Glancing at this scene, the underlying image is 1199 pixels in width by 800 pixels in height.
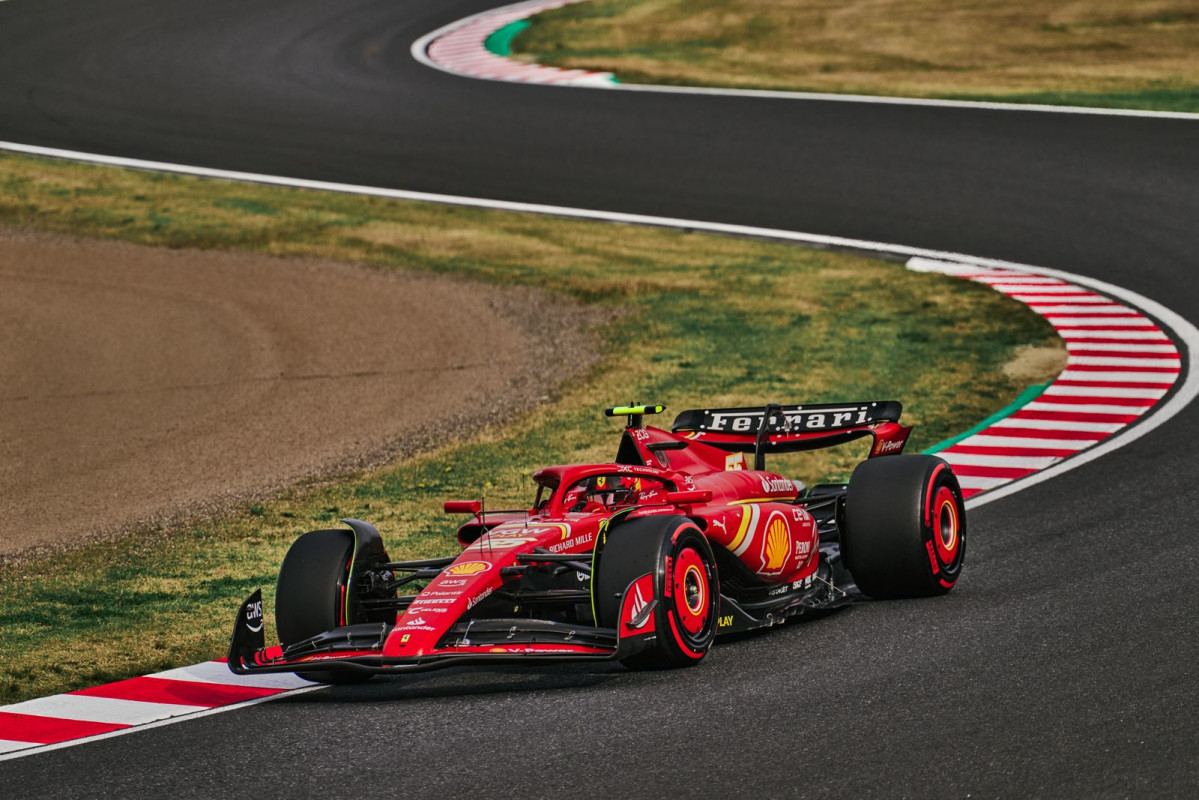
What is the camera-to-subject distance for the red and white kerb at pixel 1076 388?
13.5 meters

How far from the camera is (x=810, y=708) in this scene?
7465mm

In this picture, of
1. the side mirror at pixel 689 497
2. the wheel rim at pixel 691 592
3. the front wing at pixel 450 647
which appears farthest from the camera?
the side mirror at pixel 689 497

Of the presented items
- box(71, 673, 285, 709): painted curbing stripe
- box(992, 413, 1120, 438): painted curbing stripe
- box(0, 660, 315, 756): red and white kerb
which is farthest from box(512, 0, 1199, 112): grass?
box(71, 673, 285, 709): painted curbing stripe

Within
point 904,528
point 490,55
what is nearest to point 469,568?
point 904,528

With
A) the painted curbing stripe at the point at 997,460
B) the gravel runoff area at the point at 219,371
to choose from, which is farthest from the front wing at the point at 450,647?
the painted curbing stripe at the point at 997,460

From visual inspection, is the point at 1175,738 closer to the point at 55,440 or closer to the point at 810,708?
the point at 810,708

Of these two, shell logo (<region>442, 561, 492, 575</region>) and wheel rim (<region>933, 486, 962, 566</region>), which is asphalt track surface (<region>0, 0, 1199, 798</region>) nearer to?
wheel rim (<region>933, 486, 962, 566</region>)

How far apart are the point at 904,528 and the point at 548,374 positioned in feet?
26.1

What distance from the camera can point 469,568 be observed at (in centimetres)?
844

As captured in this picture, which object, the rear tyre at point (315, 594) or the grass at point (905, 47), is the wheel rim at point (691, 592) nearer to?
the rear tyre at point (315, 594)

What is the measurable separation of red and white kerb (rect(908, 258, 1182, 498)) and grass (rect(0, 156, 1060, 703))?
0.40m

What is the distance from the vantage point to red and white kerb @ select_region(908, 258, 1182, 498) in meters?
13.5

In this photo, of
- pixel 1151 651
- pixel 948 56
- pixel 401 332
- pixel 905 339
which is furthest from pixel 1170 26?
pixel 1151 651

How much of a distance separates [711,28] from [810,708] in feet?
90.3
